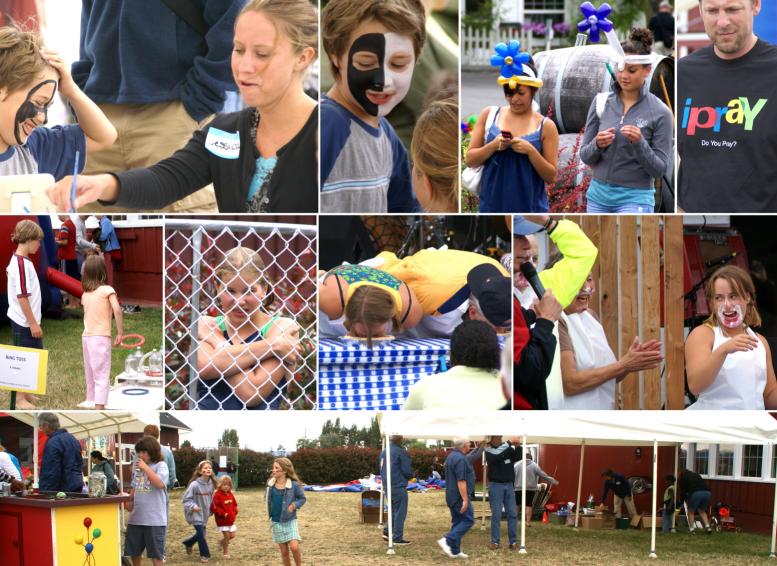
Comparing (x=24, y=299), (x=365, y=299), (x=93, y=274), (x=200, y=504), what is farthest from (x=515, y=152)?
(x=24, y=299)

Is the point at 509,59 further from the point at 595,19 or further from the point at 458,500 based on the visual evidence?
the point at 458,500

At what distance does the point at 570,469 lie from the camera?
14531 millimetres

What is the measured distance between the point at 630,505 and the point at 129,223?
20.8ft

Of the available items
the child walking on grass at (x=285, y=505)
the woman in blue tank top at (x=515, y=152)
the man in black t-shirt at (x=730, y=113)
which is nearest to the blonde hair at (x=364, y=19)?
the woman in blue tank top at (x=515, y=152)

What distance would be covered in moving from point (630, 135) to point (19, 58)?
5.31 m

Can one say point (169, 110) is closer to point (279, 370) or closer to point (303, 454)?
point (279, 370)

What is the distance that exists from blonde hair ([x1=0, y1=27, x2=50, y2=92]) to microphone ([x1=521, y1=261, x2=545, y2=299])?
451 cm

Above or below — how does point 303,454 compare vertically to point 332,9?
below

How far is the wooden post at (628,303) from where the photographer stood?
10766 mm

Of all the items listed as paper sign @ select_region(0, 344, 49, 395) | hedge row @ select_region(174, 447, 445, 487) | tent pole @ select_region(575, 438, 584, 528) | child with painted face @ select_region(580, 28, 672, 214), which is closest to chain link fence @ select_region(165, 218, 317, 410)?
paper sign @ select_region(0, 344, 49, 395)

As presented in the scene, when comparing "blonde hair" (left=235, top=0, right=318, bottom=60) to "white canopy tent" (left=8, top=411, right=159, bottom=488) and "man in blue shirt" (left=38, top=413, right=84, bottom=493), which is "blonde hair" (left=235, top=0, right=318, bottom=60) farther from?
"man in blue shirt" (left=38, top=413, right=84, bottom=493)

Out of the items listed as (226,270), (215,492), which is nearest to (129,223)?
(226,270)

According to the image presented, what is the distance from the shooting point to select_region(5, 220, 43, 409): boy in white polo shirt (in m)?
10.7

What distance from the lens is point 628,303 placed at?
35.5ft
